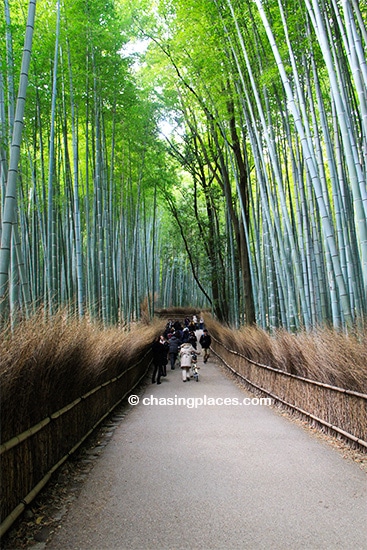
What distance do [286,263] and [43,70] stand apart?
468 cm

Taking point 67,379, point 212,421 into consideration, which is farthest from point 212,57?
point 67,379

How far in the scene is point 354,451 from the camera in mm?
3594

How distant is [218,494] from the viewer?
2736mm

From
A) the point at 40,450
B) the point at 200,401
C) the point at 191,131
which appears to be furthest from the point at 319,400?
the point at 191,131

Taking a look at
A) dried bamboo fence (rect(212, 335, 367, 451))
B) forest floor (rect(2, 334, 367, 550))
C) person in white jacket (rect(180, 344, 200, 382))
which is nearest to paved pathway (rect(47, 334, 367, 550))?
forest floor (rect(2, 334, 367, 550))

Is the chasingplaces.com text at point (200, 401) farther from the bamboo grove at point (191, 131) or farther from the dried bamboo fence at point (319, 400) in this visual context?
the bamboo grove at point (191, 131)

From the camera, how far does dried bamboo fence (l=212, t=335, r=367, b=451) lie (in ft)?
11.8

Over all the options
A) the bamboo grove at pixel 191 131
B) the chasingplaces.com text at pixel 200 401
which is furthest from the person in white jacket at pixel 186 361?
the chasingplaces.com text at pixel 200 401

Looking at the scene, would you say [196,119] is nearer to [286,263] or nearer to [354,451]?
[286,263]

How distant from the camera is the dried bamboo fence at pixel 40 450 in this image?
223 cm

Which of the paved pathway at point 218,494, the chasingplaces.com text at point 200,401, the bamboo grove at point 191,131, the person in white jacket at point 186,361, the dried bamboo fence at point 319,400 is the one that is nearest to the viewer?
the paved pathway at point 218,494

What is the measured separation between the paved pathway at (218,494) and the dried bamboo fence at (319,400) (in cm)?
21

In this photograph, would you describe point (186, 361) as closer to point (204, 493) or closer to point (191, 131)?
point (204, 493)

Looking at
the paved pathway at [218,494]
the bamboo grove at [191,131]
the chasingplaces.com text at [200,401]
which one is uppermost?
Result: the bamboo grove at [191,131]
